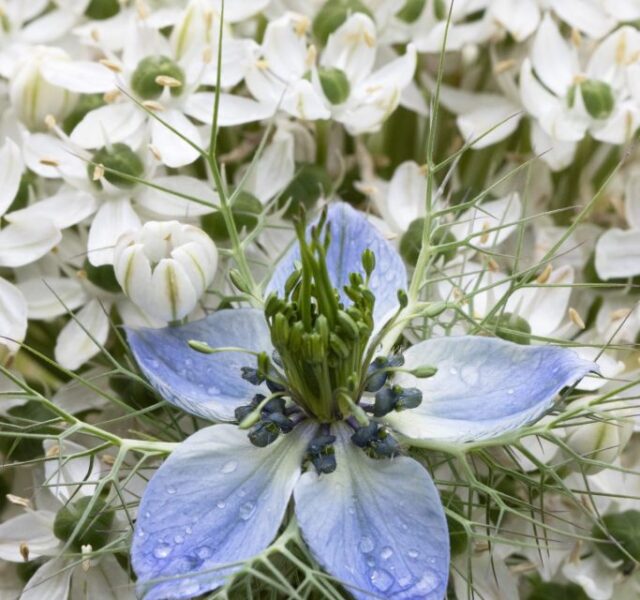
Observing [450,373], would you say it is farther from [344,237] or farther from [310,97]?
[310,97]

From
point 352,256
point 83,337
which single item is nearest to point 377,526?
point 352,256

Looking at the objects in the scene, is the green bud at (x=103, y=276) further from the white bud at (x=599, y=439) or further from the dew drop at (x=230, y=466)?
the white bud at (x=599, y=439)

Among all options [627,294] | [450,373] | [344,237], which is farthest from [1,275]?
[627,294]

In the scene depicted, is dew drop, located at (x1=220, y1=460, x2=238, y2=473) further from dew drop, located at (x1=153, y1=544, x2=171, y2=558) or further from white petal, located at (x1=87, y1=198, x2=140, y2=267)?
white petal, located at (x1=87, y1=198, x2=140, y2=267)

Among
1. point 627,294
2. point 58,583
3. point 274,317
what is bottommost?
point 58,583

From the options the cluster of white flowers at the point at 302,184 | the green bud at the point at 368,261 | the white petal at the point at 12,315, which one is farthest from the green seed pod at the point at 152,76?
the green bud at the point at 368,261

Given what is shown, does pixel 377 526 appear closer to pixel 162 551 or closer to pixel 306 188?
pixel 162 551
